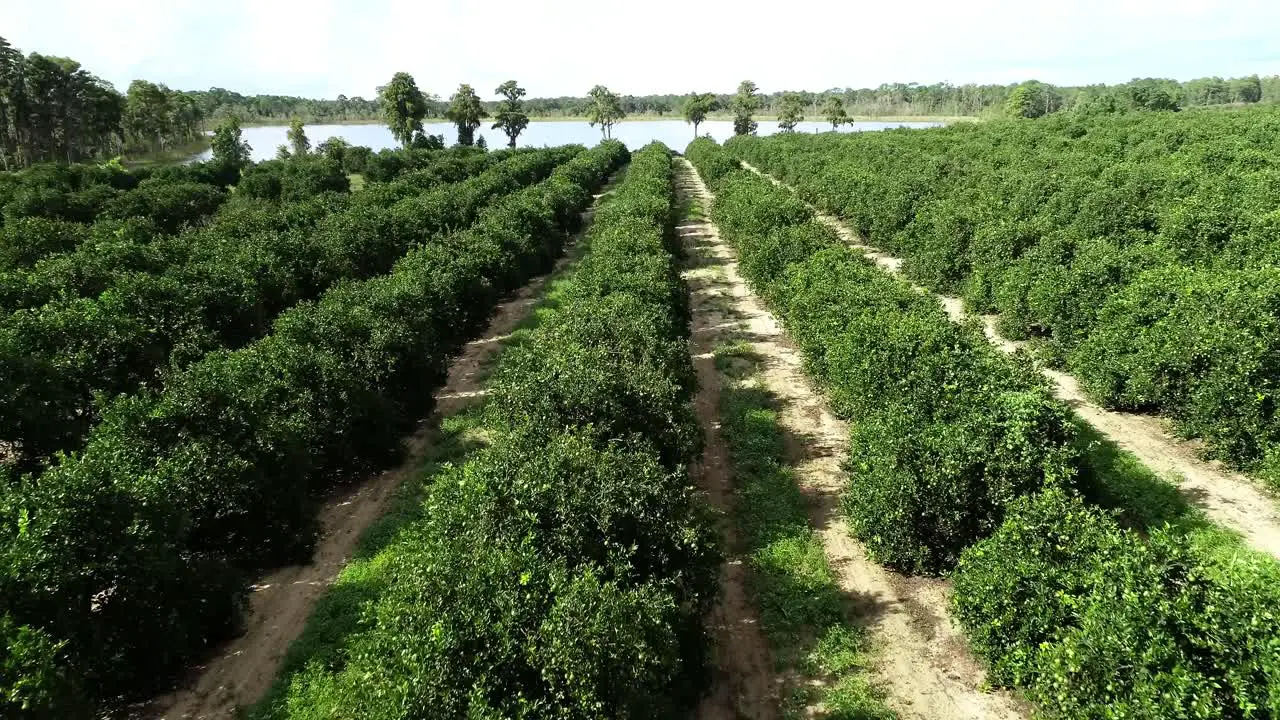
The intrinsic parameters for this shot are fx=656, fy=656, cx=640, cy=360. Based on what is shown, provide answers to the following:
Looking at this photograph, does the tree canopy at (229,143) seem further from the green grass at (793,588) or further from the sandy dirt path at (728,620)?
the green grass at (793,588)

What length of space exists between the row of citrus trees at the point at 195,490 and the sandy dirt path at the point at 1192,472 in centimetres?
2035

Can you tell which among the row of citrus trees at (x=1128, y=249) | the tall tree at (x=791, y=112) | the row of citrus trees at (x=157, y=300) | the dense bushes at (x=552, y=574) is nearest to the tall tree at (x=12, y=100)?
the row of citrus trees at (x=157, y=300)

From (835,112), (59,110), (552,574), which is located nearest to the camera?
(552,574)

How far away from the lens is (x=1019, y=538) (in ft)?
40.2

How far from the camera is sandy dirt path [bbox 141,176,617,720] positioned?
1326 cm

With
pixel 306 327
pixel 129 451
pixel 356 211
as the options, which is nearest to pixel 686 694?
pixel 129 451

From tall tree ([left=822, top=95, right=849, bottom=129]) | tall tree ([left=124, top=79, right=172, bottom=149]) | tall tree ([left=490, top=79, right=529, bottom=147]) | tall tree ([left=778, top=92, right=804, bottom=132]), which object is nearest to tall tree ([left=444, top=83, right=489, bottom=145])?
tall tree ([left=490, top=79, right=529, bottom=147])

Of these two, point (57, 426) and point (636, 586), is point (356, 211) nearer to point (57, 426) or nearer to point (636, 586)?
point (57, 426)

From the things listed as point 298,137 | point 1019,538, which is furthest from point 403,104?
point 1019,538

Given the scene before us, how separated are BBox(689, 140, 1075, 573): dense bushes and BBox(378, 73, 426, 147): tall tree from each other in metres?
109

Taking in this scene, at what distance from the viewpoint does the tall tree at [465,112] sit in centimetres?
12519

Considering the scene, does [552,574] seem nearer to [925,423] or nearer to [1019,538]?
[1019,538]

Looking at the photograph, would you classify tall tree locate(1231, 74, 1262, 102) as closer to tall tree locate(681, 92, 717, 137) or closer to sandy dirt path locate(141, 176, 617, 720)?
tall tree locate(681, 92, 717, 137)

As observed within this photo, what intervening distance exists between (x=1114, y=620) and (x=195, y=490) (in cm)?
1793
